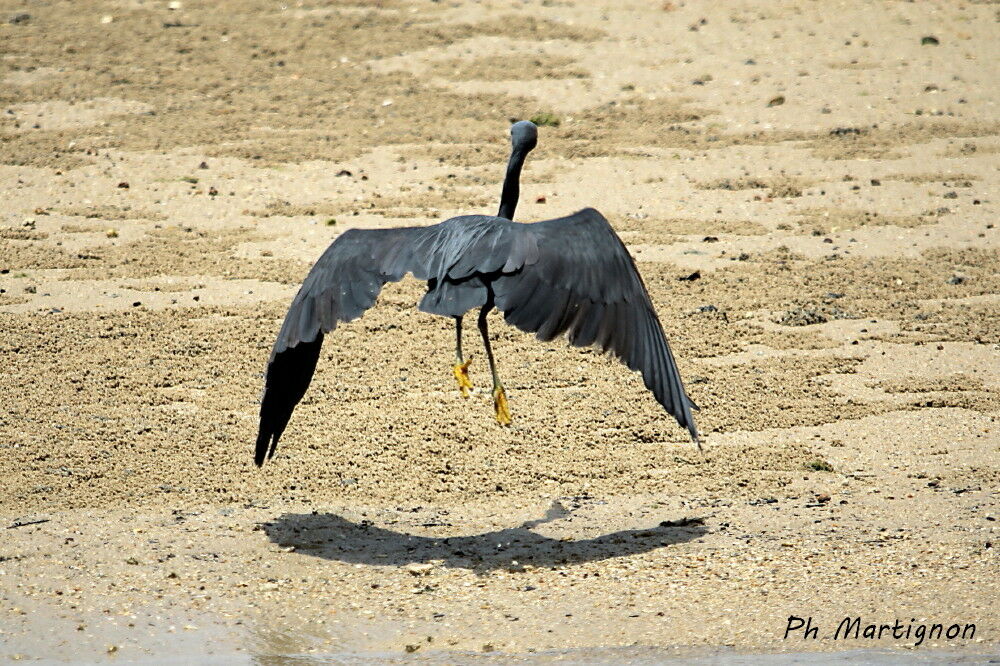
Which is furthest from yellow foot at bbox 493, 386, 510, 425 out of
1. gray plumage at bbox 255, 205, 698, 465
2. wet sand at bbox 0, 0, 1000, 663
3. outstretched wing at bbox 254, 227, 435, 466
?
outstretched wing at bbox 254, 227, 435, 466

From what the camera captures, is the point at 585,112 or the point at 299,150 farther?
the point at 585,112

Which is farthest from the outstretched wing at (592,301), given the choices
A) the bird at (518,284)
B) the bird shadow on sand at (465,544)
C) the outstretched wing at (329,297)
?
the bird shadow on sand at (465,544)

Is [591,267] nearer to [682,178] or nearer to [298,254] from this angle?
[298,254]

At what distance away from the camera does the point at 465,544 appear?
5602mm

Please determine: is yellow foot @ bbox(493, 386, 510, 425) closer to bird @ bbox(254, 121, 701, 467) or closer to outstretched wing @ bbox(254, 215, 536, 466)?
bird @ bbox(254, 121, 701, 467)

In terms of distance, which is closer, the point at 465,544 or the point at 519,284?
the point at 519,284

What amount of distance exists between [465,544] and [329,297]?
45.8 inches

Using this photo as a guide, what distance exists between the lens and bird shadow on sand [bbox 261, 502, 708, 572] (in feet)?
17.9

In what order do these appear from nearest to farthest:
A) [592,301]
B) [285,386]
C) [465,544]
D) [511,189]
Answer: [592,301] → [465,544] → [285,386] → [511,189]

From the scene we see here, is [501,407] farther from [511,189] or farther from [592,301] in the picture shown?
[511,189]

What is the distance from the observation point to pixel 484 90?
12.9m

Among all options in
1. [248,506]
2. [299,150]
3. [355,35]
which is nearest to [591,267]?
[248,506]

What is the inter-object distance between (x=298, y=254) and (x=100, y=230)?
155 cm

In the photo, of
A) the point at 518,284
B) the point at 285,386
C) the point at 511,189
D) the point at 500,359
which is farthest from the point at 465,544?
the point at 500,359
